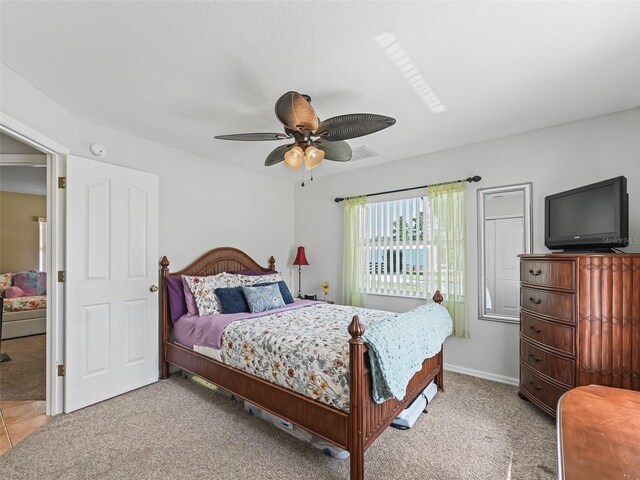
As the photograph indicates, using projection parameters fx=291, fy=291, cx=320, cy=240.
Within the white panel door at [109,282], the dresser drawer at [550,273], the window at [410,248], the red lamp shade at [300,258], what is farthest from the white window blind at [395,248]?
the white panel door at [109,282]

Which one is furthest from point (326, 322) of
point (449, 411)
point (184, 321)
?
point (184, 321)

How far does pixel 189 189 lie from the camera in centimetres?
359

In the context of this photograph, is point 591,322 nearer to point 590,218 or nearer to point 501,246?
point 590,218

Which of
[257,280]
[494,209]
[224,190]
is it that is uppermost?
[224,190]

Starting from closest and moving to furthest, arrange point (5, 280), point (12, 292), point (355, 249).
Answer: point (355, 249)
point (12, 292)
point (5, 280)

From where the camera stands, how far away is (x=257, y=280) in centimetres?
370

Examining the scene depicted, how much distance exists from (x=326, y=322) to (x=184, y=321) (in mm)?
1503

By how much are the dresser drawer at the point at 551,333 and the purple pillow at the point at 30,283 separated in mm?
7357

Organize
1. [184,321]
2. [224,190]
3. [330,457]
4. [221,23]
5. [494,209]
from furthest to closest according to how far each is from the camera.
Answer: [224,190]
[494,209]
[184,321]
[330,457]
[221,23]

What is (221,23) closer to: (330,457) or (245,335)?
(245,335)

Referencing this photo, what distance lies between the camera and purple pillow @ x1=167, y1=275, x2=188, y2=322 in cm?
312

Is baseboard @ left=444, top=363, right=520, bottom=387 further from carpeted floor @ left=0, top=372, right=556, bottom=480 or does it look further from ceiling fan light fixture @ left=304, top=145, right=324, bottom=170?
ceiling fan light fixture @ left=304, top=145, right=324, bottom=170

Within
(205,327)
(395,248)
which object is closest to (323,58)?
(205,327)

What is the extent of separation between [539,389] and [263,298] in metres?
2.60
